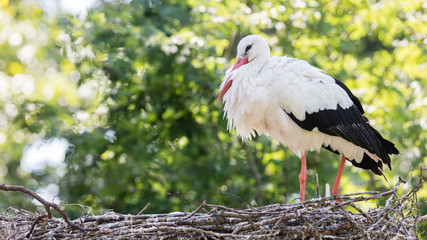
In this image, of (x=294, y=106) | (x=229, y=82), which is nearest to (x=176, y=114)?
(x=229, y=82)

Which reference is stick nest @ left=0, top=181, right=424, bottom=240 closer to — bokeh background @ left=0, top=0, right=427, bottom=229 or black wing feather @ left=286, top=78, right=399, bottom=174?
black wing feather @ left=286, top=78, right=399, bottom=174

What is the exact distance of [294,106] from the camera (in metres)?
4.75

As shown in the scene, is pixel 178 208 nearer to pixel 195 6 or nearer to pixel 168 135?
pixel 168 135

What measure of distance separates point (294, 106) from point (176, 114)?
10.9 feet

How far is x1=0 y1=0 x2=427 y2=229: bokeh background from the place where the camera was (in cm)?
730

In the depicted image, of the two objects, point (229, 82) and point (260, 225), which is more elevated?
point (229, 82)

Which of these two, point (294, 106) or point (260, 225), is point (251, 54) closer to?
point (294, 106)

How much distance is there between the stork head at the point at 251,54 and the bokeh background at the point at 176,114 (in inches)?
77.4

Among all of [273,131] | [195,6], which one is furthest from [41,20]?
[273,131]

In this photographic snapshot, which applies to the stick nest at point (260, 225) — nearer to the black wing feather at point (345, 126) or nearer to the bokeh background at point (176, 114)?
the black wing feather at point (345, 126)

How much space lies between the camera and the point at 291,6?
796cm

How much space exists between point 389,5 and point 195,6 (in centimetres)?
284

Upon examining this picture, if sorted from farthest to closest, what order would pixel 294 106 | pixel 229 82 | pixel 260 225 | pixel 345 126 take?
pixel 229 82 → pixel 345 126 → pixel 294 106 → pixel 260 225

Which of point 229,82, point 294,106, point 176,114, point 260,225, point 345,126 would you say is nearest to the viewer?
point 260,225
